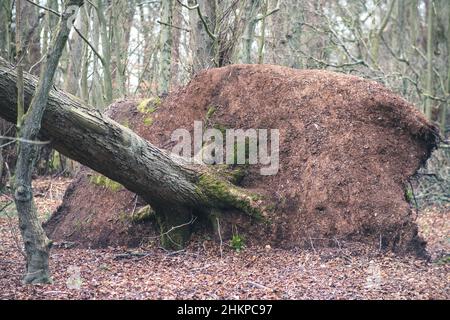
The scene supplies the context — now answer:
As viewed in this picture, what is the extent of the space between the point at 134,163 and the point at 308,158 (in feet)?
7.56

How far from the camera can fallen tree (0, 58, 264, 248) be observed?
21.6ft

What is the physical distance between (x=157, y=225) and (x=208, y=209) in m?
0.76

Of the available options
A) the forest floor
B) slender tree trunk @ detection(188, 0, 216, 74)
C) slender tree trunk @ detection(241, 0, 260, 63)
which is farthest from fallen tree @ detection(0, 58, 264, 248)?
slender tree trunk @ detection(241, 0, 260, 63)

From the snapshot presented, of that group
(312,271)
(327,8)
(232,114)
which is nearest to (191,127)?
(232,114)

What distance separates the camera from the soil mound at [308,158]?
26.0ft

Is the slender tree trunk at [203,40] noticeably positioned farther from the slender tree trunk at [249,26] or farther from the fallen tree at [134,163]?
the fallen tree at [134,163]

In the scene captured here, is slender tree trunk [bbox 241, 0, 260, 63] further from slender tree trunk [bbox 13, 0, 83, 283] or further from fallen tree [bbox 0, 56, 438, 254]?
slender tree trunk [bbox 13, 0, 83, 283]

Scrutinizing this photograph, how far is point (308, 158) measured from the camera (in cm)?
837

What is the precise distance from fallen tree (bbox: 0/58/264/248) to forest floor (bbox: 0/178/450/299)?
0.48m

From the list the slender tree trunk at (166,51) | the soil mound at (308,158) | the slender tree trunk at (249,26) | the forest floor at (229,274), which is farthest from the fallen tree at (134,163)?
the slender tree trunk at (166,51)

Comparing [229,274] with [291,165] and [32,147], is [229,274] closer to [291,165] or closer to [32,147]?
[291,165]
